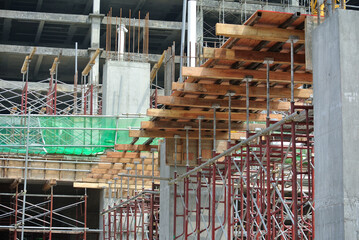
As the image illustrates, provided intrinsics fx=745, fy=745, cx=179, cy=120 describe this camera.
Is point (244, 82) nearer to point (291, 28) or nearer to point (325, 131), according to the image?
point (291, 28)

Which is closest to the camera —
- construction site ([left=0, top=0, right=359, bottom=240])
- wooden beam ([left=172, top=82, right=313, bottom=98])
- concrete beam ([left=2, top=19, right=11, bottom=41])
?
construction site ([left=0, top=0, right=359, bottom=240])

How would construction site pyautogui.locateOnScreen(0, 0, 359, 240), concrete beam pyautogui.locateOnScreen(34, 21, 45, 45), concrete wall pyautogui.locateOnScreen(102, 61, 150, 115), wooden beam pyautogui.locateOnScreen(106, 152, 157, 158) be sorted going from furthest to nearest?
concrete beam pyautogui.locateOnScreen(34, 21, 45, 45), concrete wall pyautogui.locateOnScreen(102, 61, 150, 115), wooden beam pyautogui.locateOnScreen(106, 152, 157, 158), construction site pyautogui.locateOnScreen(0, 0, 359, 240)

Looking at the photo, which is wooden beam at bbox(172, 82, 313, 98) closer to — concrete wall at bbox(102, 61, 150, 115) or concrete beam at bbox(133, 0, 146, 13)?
concrete wall at bbox(102, 61, 150, 115)

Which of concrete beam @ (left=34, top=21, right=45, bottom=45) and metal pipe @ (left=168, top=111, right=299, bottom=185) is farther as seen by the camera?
concrete beam @ (left=34, top=21, right=45, bottom=45)

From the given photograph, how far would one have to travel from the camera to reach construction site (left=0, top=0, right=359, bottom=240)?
40.1ft

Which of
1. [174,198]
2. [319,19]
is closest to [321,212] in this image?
[319,19]

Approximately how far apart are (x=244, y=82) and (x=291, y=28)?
3.96 m

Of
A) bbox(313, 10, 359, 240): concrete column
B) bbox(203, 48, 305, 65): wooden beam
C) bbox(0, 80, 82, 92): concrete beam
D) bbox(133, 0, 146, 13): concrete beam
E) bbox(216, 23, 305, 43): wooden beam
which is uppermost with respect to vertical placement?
bbox(133, 0, 146, 13): concrete beam

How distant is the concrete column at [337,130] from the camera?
38.1ft

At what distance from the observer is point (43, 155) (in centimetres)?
3772

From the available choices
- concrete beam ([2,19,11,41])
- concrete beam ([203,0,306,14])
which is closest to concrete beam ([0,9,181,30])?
concrete beam ([2,19,11,41])

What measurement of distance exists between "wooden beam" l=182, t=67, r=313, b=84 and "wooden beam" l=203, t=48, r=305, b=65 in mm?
1197

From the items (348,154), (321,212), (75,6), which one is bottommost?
(321,212)

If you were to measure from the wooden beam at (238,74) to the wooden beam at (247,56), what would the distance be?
1197mm
